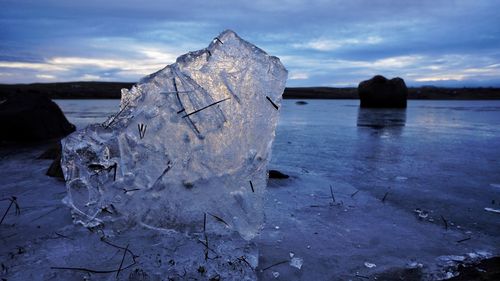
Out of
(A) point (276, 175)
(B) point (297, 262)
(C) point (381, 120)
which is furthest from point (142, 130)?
(C) point (381, 120)

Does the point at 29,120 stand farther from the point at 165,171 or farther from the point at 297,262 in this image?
the point at 297,262

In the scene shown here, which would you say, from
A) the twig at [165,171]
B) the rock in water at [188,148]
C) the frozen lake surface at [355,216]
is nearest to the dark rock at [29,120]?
the frozen lake surface at [355,216]

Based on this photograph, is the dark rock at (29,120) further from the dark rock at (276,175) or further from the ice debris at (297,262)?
the ice debris at (297,262)

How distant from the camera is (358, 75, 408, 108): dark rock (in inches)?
974

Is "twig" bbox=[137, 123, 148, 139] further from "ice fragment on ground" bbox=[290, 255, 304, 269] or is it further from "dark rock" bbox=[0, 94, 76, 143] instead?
"dark rock" bbox=[0, 94, 76, 143]

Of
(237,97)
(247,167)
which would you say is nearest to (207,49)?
(237,97)

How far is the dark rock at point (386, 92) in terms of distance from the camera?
2475 cm

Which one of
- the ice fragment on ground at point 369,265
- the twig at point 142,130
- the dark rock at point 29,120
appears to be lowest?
the ice fragment on ground at point 369,265

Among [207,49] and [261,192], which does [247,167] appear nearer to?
[261,192]

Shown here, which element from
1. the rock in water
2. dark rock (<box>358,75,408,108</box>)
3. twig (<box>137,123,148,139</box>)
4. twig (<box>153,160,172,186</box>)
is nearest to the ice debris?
the rock in water

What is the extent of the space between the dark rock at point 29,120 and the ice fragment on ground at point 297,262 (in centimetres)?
678

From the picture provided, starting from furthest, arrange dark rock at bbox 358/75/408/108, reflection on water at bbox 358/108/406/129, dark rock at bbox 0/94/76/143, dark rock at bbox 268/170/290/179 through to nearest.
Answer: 1. dark rock at bbox 358/75/408/108
2. reflection on water at bbox 358/108/406/129
3. dark rock at bbox 0/94/76/143
4. dark rock at bbox 268/170/290/179

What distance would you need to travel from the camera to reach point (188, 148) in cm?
273

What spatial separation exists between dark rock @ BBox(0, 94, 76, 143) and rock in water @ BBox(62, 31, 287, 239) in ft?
18.0
